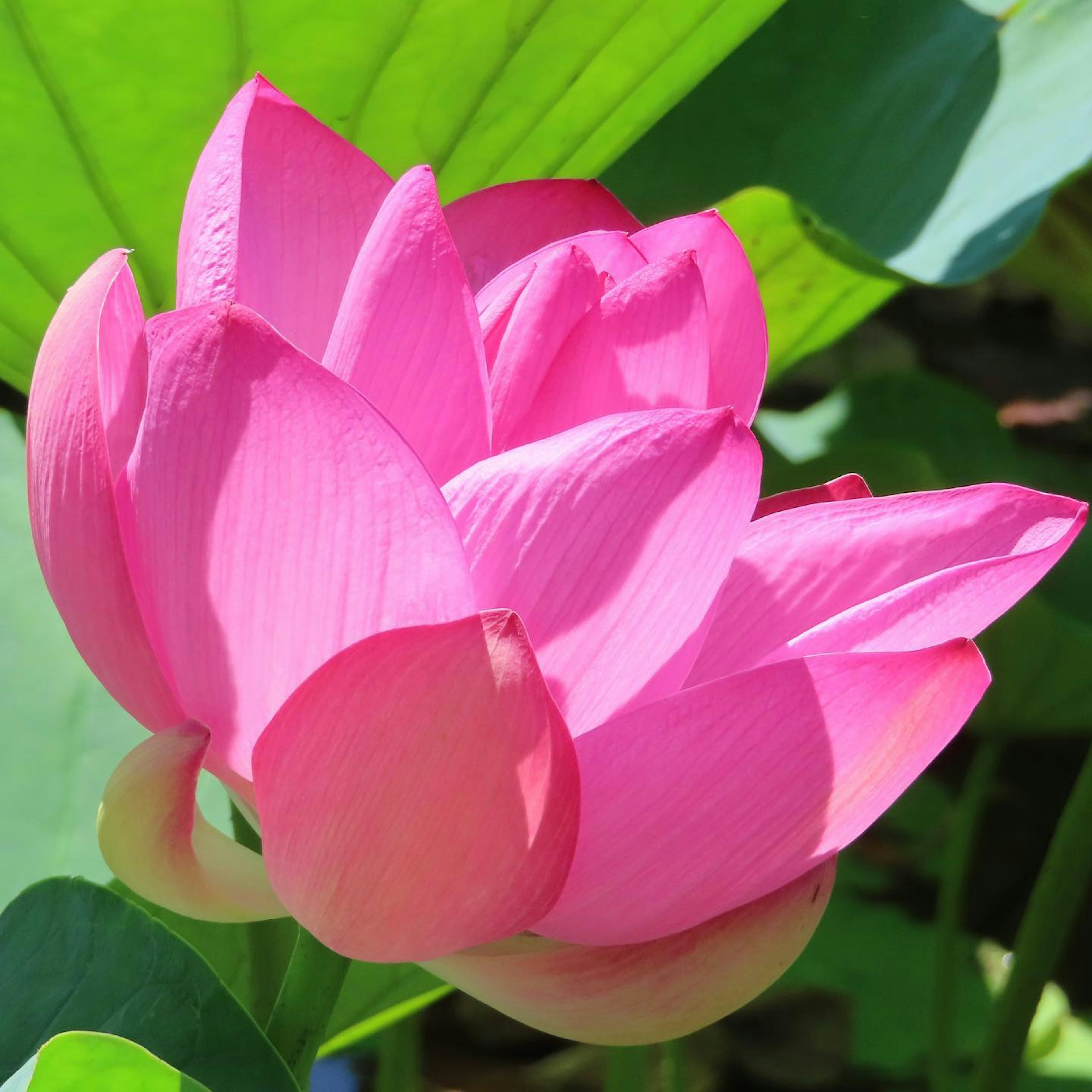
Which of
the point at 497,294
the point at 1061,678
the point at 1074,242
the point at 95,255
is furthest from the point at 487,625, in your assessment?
the point at 1074,242

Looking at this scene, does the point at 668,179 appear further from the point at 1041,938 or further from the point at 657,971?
the point at 657,971

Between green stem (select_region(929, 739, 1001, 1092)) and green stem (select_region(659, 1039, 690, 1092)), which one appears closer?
green stem (select_region(659, 1039, 690, 1092))

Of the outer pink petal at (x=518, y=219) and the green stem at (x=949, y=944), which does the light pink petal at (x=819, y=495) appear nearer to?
the outer pink petal at (x=518, y=219)

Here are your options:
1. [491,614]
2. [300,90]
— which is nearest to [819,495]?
[491,614]

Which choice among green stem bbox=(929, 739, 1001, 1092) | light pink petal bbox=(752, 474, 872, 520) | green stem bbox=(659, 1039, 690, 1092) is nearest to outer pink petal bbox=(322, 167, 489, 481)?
light pink petal bbox=(752, 474, 872, 520)

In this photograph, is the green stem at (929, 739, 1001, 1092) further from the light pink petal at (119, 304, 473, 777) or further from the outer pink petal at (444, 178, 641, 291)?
the light pink petal at (119, 304, 473, 777)

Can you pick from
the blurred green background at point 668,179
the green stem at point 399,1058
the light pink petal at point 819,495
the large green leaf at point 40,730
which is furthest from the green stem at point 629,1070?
the light pink petal at point 819,495
